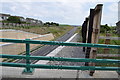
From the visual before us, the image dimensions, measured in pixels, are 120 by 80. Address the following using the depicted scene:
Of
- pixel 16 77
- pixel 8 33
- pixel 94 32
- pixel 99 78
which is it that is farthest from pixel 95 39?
pixel 8 33

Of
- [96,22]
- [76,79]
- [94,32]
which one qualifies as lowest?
[76,79]

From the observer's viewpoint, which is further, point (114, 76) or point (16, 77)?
point (114, 76)

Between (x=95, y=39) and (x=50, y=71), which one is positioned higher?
(x=95, y=39)

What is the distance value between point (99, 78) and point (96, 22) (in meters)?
1.30

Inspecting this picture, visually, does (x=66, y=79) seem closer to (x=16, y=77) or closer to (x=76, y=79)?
(x=76, y=79)

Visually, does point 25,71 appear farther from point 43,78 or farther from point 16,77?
point 43,78

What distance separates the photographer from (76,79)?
7.83 ft

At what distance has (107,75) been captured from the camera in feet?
8.52

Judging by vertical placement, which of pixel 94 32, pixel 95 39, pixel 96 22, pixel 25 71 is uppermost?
pixel 96 22

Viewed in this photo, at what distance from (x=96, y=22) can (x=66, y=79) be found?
1.49m

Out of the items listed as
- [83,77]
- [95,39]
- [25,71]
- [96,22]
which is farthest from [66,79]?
[96,22]

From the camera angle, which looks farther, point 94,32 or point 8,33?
point 8,33

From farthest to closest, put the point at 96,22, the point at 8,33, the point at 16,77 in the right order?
1. the point at 8,33
2. the point at 96,22
3. the point at 16,77

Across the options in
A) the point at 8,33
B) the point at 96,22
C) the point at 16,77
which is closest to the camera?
the point at 16,77
